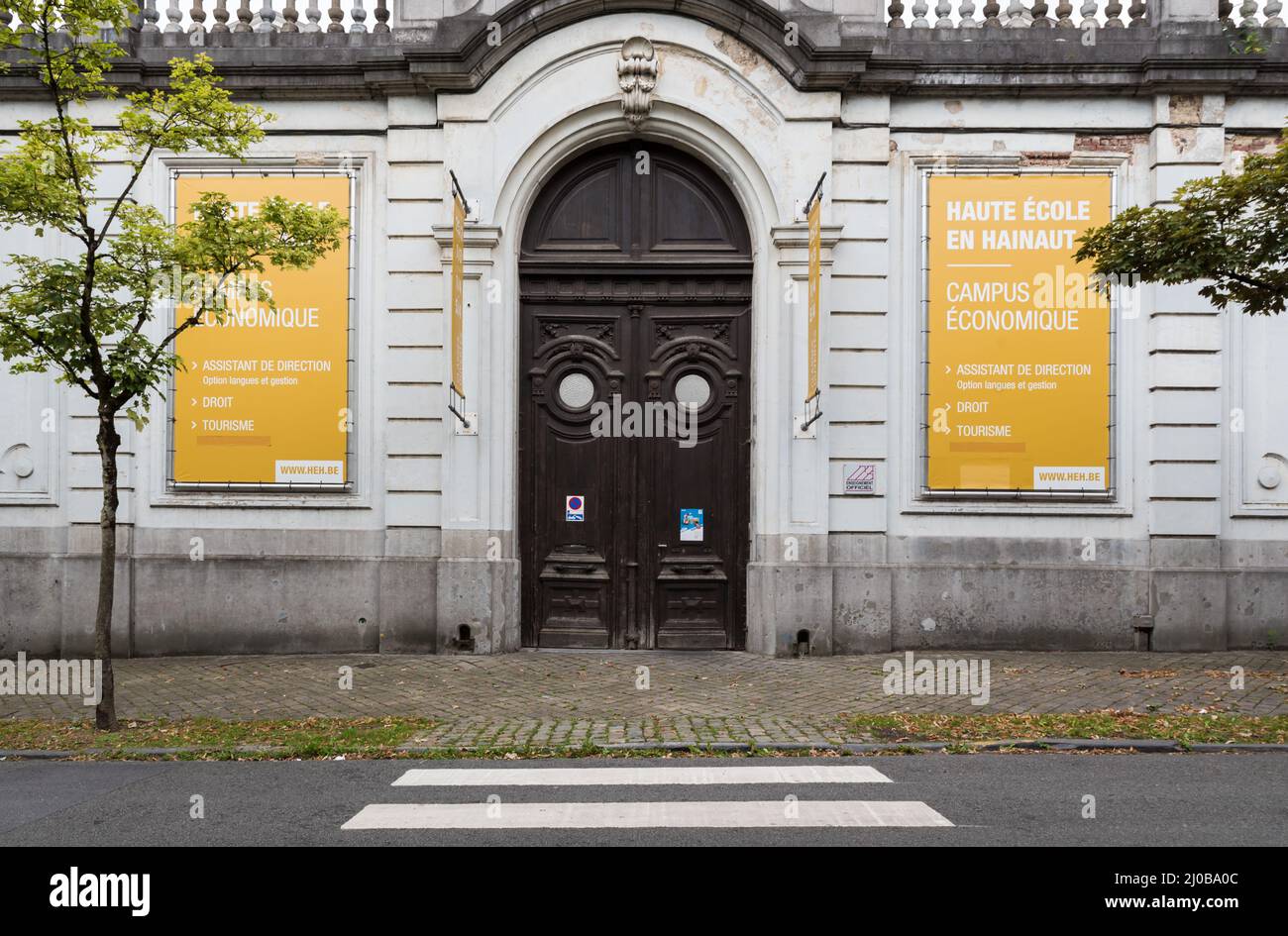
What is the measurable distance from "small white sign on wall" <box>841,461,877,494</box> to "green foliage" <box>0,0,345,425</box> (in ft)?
20.9

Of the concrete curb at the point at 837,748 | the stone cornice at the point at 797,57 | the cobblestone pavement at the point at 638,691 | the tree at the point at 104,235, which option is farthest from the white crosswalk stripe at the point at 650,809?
the stone cornice at the point at 797,57

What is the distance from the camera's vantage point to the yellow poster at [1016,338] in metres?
11.2

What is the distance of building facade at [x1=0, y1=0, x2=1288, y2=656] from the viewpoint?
11016 mm

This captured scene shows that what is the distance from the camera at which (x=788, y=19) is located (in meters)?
10.9

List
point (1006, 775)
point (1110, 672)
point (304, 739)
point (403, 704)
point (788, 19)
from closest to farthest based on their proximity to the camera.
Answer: point (1006, 775) < point (304, 739) < point (403, 704) < point (1110, 672) < point (788, 19)

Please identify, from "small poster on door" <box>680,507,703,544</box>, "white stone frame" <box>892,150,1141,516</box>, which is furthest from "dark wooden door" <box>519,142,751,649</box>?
"white stone frame" <box>892,150,1141,516</box>

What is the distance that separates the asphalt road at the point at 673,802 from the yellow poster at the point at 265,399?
4978mm

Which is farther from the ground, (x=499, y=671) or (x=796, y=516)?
(x=796, y=516)

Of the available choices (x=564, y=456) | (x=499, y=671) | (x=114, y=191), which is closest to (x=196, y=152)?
(x=114, y=191)

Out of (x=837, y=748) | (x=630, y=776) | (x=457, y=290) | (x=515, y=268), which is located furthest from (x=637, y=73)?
(x=630, y=776)

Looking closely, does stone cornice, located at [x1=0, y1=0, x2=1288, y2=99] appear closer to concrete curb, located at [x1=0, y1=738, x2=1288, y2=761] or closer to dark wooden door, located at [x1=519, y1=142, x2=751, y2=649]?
dark wooden door, located at [x1=519, y1=142, x2=751, y2=649]

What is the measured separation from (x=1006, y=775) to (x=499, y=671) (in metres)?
5.56

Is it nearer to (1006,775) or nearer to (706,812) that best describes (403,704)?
(706,812)

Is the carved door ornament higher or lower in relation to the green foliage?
higher
